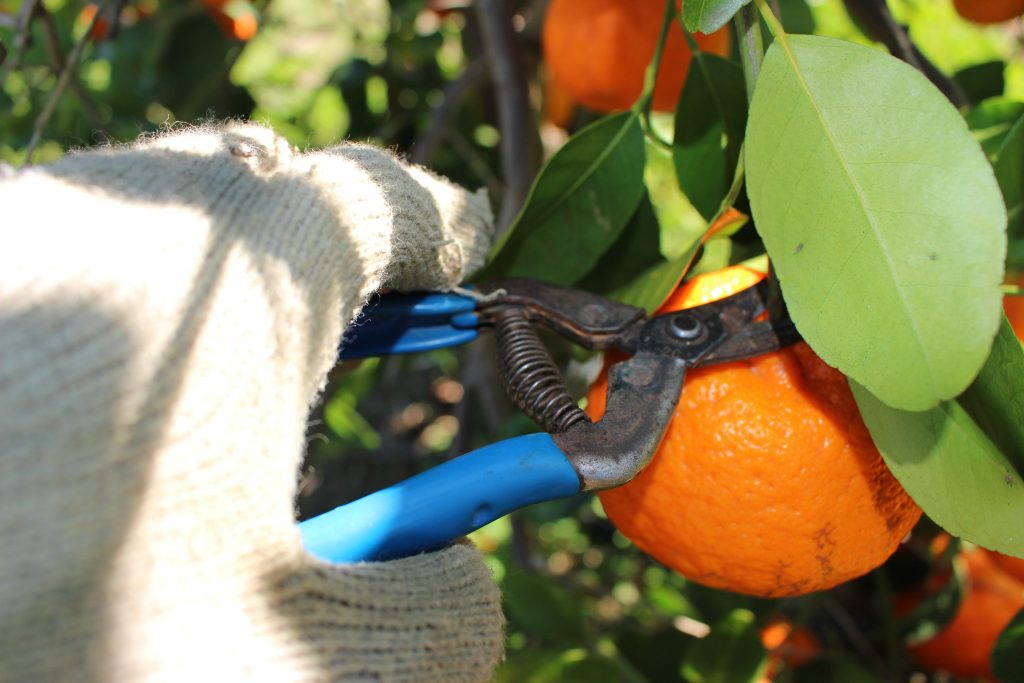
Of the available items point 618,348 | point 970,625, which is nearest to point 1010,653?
point 970,625

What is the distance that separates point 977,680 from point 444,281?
2.73 feet

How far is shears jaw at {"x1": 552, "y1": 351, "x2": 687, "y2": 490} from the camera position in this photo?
1.81ft

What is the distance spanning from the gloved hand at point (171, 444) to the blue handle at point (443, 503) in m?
0.02

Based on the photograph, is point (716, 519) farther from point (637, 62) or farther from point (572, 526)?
point (572, 526)

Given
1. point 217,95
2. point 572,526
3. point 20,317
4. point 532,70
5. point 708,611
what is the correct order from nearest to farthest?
1. point 20,317
2. point 708,611
3. point 217,95
4. point 532,70
5. point 572,526

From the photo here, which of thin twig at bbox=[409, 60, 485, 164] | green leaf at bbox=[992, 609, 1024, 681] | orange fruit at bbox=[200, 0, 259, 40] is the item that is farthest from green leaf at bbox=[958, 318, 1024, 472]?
orange fruit at bbox=[200, 0, 259, 40]

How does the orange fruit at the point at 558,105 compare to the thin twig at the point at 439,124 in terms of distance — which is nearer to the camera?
the thin twig at the point at 439,124

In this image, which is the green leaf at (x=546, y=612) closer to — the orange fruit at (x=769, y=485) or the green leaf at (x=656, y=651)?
the green leaf at (x=656, y=651)

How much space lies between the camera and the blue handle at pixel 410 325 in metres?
0.67

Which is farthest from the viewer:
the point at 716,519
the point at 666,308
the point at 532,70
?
the point at 532,70

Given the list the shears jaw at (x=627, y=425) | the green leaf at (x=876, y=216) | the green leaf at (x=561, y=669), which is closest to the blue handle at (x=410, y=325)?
the shears jaw at (x=627, y=425)

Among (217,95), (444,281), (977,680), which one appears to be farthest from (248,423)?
(217,95)

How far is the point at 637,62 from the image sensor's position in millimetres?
1006

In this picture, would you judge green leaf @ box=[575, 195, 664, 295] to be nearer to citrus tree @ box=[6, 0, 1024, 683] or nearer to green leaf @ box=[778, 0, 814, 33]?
citrus tree @ box=[6, 0, 1024, 683]
